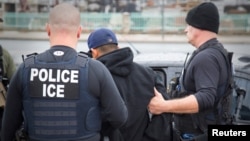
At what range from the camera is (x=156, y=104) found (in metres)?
2.54

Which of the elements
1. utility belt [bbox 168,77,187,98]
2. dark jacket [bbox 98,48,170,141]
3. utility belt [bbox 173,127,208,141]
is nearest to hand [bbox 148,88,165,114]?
dark jacket [bbox 98,48,170,141]

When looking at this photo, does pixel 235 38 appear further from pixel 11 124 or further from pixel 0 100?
pixel 11 124

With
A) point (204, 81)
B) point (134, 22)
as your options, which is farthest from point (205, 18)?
point (134, 22)

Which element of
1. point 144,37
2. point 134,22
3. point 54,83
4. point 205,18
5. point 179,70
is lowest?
point 144,37

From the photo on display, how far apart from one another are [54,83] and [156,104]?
2.19 feet

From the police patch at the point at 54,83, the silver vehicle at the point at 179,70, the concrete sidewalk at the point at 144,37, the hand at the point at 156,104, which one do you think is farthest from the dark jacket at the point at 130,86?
the concrete sidewalk at the point at 144,37

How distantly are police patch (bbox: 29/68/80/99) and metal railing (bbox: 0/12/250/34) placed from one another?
12.9 meters

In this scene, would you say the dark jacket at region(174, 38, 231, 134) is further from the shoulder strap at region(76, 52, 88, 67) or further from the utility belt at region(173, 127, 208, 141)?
the shoulder strap at region(76, 52, 88, 67)

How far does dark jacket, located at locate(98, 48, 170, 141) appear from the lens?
8.38 ft

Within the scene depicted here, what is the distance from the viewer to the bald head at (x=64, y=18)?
2.19m

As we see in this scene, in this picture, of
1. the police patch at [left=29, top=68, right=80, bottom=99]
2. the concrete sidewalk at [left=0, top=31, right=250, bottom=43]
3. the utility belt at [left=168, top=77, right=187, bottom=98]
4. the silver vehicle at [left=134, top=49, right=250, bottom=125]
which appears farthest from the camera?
the concrete sidewalk at [left=0, top=31, right=250, bottom=43]

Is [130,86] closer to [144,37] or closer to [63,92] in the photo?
[63,92]

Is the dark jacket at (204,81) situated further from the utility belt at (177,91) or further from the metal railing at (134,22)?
the metal railing at (134,22)

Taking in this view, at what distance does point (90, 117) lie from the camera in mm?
2170
